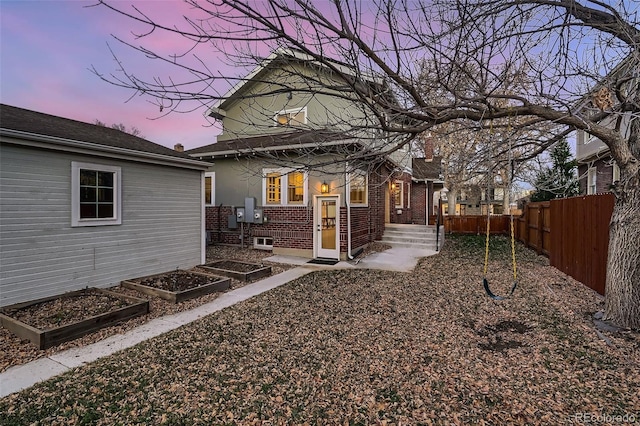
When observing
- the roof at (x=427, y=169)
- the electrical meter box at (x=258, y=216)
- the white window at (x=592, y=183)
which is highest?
the roof at (x=427, y=169)

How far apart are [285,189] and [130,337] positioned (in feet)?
23.2

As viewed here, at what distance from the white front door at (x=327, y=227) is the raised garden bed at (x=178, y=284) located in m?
4.01

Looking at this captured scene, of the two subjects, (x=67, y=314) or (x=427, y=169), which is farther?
(x=427, y=169)

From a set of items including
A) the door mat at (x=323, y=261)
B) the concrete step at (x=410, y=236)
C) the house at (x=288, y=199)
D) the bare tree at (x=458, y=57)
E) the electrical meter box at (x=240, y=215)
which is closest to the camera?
the bare tree at (x=458, y=57)

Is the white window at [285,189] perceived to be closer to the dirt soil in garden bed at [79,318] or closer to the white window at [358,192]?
the white window at [358,192]

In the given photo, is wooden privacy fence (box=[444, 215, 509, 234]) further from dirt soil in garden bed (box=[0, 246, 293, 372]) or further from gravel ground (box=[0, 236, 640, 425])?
dirt soil in garden bed (box=[0, 246, 293, 372])

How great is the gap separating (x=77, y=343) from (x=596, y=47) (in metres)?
8.47

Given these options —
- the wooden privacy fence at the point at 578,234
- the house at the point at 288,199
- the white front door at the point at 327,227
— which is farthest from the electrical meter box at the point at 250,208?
the wooden privacy fence at the point at 578,234

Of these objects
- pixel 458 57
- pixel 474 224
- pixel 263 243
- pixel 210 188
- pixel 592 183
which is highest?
pixel 458 57

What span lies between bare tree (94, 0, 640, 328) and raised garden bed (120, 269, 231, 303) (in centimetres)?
408

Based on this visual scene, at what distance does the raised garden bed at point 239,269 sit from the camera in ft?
25.0

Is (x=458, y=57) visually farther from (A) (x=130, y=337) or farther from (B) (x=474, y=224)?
(B) (x=474, y=224)

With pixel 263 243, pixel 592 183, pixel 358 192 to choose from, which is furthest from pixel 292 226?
pixel 592 183

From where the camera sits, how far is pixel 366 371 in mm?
3441
